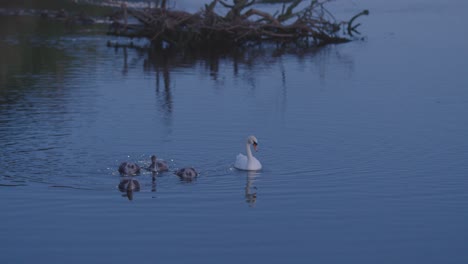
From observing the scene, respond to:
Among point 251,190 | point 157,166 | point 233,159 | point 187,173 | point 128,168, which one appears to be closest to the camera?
point 251,190

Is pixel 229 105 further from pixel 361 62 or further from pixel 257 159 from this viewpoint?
pixel 361 62

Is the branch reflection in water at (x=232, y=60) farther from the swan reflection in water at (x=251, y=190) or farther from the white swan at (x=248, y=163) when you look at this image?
the swan reflection in water at (x=251, y=190)

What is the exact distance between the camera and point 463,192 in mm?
14516

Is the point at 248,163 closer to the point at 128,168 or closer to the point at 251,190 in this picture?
the point at 251,190

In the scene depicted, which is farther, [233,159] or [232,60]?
[232,60]

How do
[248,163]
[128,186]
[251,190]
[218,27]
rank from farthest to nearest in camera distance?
1. [218,27]
2. [248,163]
3. [251,190]
4. [128,186]

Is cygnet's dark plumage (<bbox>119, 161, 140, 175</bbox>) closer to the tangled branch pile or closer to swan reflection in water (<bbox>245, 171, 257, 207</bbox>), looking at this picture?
swan reflection in water (<bbox>245, 171, 257, 207</bbox>)

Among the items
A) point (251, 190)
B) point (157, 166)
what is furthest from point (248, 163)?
point (157, 166)

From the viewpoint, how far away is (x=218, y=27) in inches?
1524

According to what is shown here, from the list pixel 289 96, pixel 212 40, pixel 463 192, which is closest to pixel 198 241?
pixel 463 192

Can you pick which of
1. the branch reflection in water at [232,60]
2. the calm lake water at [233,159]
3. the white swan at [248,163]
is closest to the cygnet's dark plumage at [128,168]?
the calm lake water at [233,159]

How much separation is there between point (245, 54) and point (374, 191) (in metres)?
24.0

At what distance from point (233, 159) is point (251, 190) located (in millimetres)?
2431

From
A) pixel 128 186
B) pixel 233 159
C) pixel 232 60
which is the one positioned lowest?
pixel 232 60
